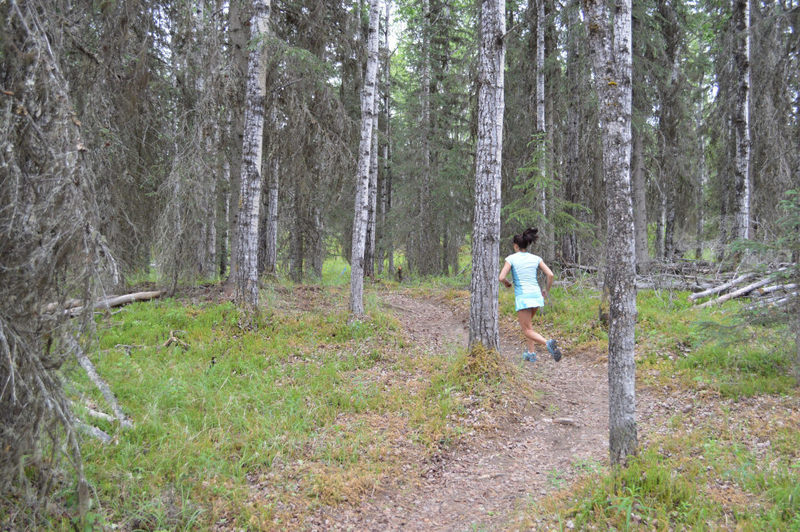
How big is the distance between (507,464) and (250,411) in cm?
326

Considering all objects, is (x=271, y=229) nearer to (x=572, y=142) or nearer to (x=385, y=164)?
(x=385, y=164)

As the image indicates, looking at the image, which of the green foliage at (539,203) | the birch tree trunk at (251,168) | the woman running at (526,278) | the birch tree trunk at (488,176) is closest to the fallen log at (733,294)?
the green foliage at (539,203)

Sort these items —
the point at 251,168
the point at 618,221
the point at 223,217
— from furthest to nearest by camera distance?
the point at 223,217 → the point at 251,168 → the point at 618,221

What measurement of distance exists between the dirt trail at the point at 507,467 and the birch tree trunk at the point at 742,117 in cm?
641

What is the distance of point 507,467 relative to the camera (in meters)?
4.86

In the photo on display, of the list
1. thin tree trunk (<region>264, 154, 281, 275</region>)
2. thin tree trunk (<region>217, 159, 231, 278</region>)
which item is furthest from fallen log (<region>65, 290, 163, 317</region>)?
thin tree trunk (<region>264, 154, 281, 275</region>)

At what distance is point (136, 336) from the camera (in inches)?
306

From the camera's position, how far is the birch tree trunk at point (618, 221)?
12.7 ft

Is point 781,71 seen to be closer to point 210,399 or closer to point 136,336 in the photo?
point 210,399

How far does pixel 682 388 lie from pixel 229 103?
33.0 feet

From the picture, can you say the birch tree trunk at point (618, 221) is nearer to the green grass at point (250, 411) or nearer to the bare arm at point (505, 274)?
the green grass at point (250, 411)

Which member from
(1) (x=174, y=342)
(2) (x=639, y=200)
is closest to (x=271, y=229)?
(1) (x=174, y=342)

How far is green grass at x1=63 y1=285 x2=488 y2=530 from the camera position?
403 centimetres

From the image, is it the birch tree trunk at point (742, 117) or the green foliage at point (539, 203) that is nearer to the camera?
the green foliage at point (539, 203)
